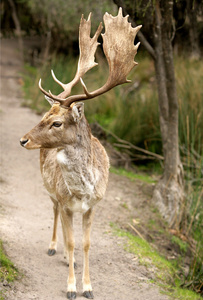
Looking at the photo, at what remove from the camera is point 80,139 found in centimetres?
395

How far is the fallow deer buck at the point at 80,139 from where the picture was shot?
382cm

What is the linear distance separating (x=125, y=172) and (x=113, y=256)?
322 cm

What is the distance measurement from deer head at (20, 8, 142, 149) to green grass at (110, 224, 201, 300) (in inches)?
84.9

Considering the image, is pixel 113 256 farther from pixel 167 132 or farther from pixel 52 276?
pixel 167 132

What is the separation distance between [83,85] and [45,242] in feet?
7.58

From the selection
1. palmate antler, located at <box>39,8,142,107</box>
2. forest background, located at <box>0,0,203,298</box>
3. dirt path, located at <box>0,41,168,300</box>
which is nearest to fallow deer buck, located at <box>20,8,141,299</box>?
palmate antler, located at <box>39,8,142,107</box>

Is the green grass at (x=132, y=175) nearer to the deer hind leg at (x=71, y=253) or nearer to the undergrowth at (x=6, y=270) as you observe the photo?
the deer hind leg at (x=71, y=253)

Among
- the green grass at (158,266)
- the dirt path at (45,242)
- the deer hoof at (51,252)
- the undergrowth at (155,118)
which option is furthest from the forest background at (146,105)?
the deer hoof at (51,252)

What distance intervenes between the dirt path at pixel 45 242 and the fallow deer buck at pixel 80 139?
1.21 feet

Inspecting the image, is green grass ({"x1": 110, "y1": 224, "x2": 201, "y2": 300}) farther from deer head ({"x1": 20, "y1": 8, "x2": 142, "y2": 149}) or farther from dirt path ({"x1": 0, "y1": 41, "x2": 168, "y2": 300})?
deer head ({"x1": 20, "y1": 8, "x2": 142, "y2": 149})

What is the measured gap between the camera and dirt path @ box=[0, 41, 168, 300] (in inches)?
172

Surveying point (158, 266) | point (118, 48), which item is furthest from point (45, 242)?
point (118, 48)

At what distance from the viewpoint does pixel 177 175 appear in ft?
23.0

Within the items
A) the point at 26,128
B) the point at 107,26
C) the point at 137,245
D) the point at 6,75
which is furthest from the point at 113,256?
the point at 6,75
